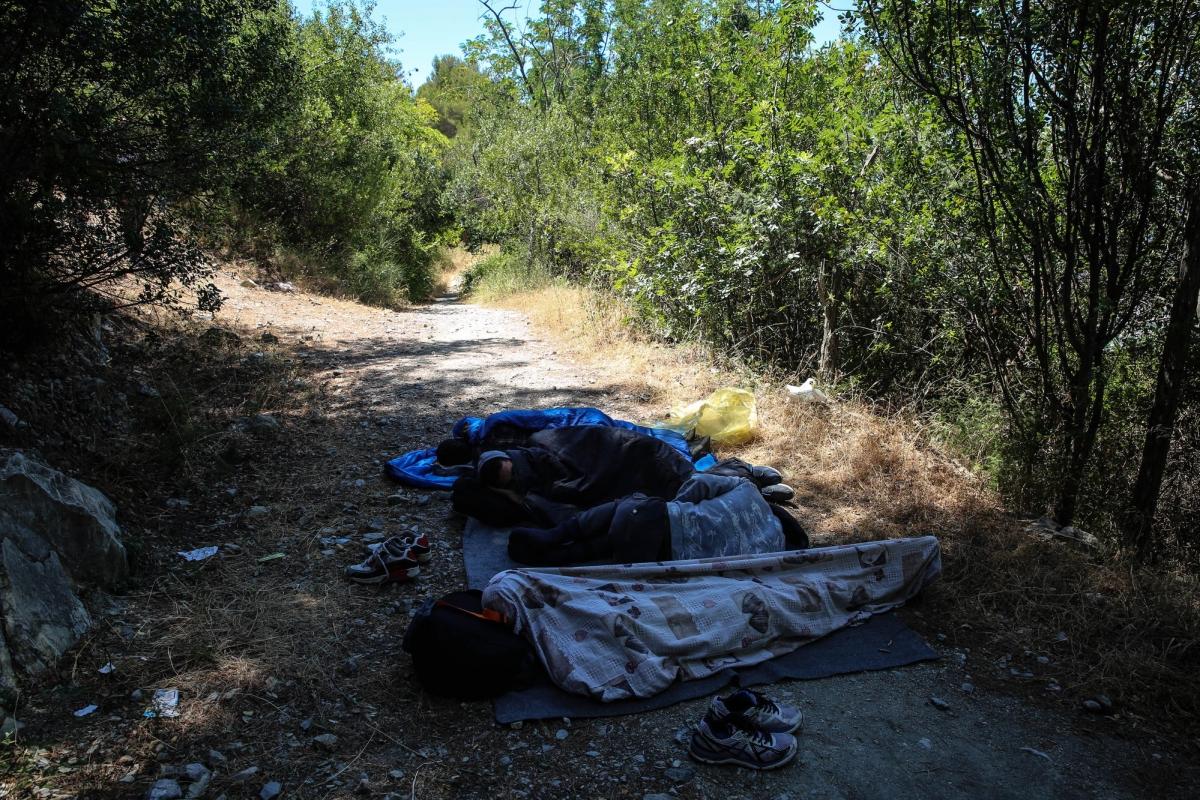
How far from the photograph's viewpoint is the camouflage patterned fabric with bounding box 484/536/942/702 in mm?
2584

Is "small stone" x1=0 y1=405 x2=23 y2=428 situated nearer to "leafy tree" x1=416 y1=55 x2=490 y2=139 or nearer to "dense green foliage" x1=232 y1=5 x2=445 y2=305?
"dense green foliage" x1=232 y1=5 x2=445 y2=305

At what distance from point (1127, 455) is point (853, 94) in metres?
3.58

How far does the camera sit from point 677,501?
3.43 meters

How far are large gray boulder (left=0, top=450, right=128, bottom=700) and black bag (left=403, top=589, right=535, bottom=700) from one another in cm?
120

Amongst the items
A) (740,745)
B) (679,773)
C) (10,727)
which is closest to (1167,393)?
(740,745)

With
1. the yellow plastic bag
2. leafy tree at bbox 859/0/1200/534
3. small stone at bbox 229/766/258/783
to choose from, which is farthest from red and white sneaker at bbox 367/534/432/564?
leafy tree at bbox 859/0/1200/534

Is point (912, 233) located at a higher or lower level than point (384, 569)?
higher

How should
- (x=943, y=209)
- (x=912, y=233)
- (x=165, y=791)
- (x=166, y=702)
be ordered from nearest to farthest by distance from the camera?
(x=165, y=791) < (x=166, y=702) < (x=943, y=209) < (x=912, y=233)

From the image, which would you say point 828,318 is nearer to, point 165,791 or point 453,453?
point 453,453

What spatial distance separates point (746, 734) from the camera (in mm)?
2262

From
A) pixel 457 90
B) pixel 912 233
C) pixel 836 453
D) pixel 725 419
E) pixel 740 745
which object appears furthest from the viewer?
pixel 457 90

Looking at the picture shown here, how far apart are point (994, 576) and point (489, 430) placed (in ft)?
9.55

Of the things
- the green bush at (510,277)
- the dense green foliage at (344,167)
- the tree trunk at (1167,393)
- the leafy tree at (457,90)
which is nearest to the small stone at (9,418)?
the tree trunk at (1167,393)

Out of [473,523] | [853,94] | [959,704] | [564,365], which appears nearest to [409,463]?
[473,523]
